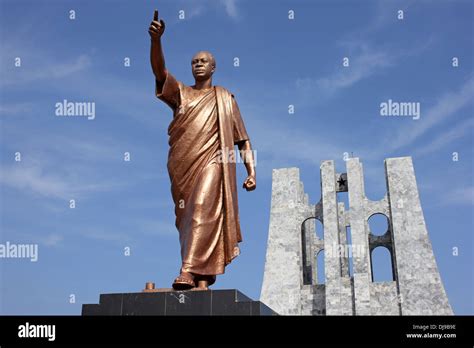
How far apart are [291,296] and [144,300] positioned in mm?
22142

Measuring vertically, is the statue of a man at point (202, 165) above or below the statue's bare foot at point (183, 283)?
above

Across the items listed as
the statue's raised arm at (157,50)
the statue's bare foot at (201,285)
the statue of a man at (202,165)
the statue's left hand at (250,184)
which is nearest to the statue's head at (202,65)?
the statue of a man at (202,165)

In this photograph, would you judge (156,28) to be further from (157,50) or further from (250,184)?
(250,184)

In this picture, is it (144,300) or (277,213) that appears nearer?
(144,300)

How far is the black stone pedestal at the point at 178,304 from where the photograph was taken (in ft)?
15.0

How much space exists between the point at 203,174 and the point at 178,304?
147 centimetres

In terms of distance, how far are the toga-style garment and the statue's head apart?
180 millimetres

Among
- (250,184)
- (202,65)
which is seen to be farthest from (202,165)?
(202,65)

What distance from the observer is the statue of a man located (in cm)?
530

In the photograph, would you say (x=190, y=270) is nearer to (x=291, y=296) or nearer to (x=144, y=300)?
(x=144, y=300)

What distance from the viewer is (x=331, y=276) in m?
25.8

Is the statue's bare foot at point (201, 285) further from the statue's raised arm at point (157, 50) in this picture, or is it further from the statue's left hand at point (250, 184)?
the statue's raised arm at point (157, 50)

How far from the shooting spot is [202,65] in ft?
20.1
